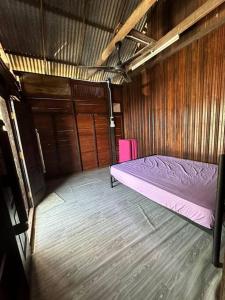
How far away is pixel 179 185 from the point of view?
6.66ft

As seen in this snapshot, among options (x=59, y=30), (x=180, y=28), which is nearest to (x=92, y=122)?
(x=59, y=30)

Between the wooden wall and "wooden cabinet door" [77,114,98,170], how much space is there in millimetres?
1648

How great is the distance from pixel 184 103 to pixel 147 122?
4.21ft

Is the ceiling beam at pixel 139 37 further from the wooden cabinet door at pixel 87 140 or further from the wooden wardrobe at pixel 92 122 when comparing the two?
the wooden cabinet door at pixel 87 140

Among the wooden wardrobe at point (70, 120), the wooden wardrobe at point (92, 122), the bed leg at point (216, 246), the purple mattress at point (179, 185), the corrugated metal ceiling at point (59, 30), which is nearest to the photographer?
the bed leg at point (216, 246)

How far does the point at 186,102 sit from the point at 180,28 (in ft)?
4.77

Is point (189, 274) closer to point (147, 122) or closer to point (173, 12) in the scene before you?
point (147, 122)

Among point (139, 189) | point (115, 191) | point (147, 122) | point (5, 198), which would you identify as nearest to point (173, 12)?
point (147, 122)

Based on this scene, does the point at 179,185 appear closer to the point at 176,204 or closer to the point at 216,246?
the point at 176,204

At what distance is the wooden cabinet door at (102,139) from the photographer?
503 centimetres

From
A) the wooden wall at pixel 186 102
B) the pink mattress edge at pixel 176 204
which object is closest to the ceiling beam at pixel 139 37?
the wooden wall at pixel 186 102

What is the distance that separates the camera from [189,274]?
1406 mm

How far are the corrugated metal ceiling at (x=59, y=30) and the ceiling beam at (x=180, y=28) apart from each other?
144 cm

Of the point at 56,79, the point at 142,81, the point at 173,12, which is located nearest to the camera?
the point at 173,12
